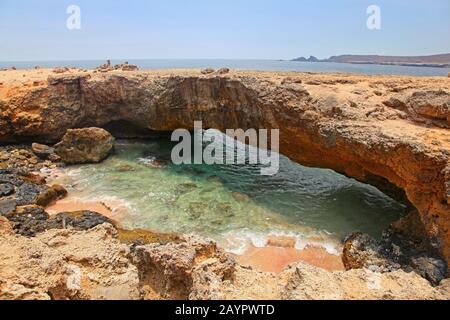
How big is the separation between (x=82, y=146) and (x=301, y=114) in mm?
14005

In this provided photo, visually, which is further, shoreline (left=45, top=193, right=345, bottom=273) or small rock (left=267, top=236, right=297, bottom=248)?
small rock (left=267, top=236, right=297, bottom=248)

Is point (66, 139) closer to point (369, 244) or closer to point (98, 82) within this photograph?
point (98, 82)

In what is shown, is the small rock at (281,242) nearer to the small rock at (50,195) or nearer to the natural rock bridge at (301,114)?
the natural rock bridge at (301,114)

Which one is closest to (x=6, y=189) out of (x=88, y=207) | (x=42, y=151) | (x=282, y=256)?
(x=88, y=207)

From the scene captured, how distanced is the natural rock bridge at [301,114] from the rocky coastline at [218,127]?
5cm

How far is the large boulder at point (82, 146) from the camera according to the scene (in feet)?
65.4

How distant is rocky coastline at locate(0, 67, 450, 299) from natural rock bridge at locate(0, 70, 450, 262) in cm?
5

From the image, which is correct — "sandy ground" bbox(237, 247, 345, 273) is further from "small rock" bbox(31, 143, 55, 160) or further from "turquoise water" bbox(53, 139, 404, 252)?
"small rock" bbox(31, 143, 55, 160)

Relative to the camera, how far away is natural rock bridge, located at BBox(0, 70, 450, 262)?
10211mm

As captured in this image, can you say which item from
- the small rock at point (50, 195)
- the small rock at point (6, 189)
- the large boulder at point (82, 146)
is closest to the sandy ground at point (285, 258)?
the small rock at point (50, 195)

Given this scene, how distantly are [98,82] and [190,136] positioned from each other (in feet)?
26.0

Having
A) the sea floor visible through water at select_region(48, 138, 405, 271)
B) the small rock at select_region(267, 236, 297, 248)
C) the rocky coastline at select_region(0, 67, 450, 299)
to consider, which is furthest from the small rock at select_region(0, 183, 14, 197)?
the small rock at select_region(267, 236, 297, 248)

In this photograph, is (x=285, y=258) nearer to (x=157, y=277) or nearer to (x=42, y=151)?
(x=157, y=277)
